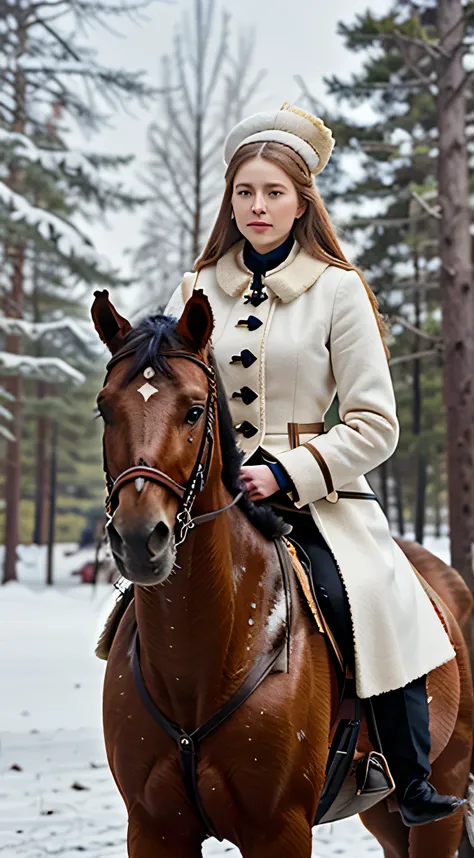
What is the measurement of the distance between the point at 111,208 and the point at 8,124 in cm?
261

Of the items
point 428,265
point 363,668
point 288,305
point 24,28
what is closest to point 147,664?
point 363,668

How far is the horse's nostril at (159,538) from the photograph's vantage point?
1534 mm

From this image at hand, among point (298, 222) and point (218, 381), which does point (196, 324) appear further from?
point (298, 222)

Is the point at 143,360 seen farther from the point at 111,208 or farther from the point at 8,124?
the point at 111,208

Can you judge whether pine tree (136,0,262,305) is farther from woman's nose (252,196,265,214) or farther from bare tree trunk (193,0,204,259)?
woman's nose (252,196,265,214)

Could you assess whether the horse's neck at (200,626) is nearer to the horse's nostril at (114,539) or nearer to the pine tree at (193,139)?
the horse's nostril at (114,539)

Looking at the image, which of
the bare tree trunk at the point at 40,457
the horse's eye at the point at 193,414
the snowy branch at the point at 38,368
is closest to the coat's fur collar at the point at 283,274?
the horse's eye at the point at 193,414

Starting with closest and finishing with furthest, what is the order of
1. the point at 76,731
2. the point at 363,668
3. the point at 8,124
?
the point at 363,668 → the point at 76,731 → the point at 8,124

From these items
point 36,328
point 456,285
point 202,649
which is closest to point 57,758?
point 202,649

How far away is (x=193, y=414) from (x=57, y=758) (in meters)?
5.74

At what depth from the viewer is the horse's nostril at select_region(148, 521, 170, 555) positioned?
1.53 metres

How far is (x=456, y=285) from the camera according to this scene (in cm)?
911

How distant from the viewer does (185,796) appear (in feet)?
6.48

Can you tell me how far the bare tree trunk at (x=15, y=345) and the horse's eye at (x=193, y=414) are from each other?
12745 mm
